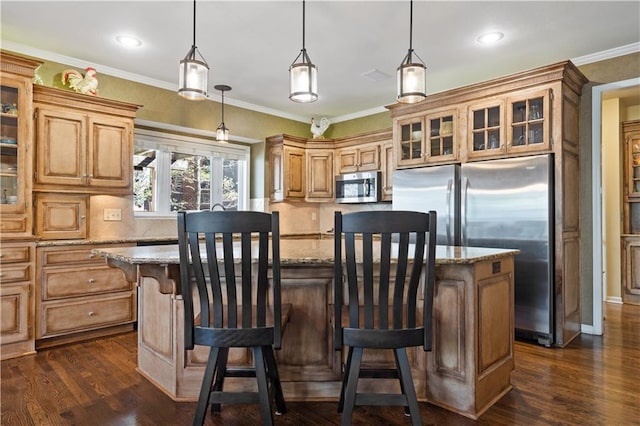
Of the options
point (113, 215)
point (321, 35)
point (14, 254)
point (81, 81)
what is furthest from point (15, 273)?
point (321, 35)

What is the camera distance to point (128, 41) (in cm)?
346

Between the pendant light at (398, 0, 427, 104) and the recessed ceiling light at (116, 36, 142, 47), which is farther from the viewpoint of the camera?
the recessed ceiling light at (116, 36, 142, 47)

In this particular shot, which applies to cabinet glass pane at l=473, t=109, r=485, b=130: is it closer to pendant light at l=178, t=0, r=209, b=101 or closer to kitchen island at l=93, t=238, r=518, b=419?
kitchen island at l=93, t=238, r=518, b=419

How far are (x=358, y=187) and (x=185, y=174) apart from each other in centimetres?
Result: 224

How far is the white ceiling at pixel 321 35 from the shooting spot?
2.92 m

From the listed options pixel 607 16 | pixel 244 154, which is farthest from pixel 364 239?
pixel 244 154

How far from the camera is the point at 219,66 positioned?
4.04m

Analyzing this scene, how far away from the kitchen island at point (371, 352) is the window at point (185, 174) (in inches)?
100

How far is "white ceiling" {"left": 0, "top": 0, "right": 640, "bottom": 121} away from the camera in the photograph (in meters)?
2.92

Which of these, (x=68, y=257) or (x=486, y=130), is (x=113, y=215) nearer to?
(x=68, y=257)

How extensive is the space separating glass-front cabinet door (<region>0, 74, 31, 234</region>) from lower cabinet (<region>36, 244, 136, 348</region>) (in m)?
0.39

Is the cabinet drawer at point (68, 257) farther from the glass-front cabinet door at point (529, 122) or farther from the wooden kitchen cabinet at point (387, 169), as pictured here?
the glass-front cabinet door at point (529, 122)

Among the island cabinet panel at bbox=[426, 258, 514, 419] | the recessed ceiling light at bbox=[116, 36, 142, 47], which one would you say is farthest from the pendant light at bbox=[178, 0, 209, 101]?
the island cabinet panel at bbox=[426, 258, 514, 419]

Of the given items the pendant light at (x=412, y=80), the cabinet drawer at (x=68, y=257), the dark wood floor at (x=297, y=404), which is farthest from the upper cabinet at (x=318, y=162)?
the dark wood floor at (x=297, y=404)
